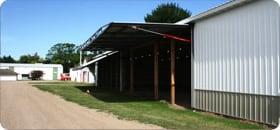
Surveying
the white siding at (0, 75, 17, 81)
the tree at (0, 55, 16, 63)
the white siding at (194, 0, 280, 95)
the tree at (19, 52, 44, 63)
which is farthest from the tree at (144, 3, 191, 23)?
the tree at (0, 55, 16, 63)

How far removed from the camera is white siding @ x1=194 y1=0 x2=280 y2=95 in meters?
9.30

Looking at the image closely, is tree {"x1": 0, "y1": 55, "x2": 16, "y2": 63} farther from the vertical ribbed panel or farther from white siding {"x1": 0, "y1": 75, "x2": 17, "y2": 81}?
the vertical ribbed panel

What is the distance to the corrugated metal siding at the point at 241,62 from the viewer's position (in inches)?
366

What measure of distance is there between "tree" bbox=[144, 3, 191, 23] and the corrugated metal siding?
39878mm

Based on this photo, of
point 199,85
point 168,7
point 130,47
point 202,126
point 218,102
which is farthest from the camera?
point 168,7

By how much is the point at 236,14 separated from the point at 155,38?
7737 mm

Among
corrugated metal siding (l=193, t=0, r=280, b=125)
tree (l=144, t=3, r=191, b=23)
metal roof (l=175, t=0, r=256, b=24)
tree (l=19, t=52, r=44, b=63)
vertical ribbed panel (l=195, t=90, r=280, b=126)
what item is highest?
tree (l=144, t=3, r=191, b=23)

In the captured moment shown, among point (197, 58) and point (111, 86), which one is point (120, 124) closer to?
point (197, 58)

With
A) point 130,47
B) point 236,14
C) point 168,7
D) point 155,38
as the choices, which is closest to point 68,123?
point 236,14

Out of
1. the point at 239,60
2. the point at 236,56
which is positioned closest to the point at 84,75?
the point at 236,56

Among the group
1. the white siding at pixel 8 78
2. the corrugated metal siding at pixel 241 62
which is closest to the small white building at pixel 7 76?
the white siding at pixel 8 78

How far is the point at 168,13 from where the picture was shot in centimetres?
5316

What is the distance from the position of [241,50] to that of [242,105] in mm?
1701

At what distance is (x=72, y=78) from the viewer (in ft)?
218
